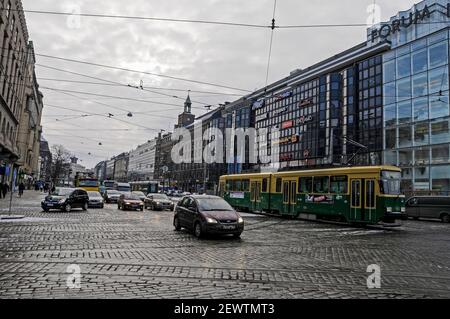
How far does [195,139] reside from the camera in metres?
116

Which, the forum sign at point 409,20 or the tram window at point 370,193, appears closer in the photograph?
the tram window at point 370,193

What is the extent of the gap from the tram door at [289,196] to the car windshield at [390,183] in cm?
675

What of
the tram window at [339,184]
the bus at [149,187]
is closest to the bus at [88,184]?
the bus at [149,187]

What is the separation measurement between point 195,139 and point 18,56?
77.8 metres

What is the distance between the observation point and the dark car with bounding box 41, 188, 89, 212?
24.2m

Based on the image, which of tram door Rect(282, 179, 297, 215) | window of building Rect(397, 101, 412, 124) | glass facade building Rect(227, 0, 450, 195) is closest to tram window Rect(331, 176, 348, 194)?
glass facade building Rect(227, 0, 450, 195)

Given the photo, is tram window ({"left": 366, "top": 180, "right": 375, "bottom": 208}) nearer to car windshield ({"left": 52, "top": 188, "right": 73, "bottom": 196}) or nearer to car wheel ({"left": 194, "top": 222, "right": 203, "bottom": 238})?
car wheel ({"left": 194, "top": 222, "right": 203, "bottom": 238})

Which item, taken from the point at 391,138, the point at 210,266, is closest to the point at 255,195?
the point at 210,266

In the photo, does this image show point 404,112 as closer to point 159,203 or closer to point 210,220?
point 159,203

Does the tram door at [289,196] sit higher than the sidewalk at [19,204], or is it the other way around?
the tram door at [289,196]

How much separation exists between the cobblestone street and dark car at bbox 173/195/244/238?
417mm

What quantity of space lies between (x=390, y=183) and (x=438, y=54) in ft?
97.2

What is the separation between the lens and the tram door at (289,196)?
25312mm

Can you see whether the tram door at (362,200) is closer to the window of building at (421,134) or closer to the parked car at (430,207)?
the parked car at (430,207)
